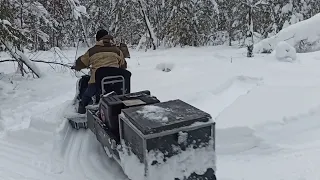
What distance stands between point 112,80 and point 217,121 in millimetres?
1373

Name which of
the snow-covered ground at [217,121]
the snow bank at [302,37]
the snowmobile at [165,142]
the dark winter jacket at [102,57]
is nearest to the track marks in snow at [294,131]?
the snow-covered ground at [217,121]

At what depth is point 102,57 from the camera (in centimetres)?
459

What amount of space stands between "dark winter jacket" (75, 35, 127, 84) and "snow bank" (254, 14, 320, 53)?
6584 millimetres

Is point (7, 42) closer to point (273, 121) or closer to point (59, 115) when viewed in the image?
point (59, 115)

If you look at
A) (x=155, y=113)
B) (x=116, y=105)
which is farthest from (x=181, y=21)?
(x=155, y=113)

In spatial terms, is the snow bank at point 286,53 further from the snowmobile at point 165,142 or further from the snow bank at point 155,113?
the snow bank at point 155,113

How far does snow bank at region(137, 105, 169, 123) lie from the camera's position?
2.97 metres

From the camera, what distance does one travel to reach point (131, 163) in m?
3.12

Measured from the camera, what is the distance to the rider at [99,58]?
4598mm

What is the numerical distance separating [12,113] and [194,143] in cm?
328

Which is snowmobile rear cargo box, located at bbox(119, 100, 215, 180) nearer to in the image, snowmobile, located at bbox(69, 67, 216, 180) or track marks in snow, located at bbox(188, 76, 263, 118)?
snowmobile, located at bbox(69, 67, 216, 180)

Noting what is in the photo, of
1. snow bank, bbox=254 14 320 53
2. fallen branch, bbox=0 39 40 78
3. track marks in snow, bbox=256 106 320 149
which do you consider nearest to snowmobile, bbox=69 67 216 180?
track marks in snow, bbox=256 106 320 149

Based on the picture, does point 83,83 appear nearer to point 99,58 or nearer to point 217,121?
point 99,58

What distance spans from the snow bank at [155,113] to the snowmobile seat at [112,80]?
4.17 ft
